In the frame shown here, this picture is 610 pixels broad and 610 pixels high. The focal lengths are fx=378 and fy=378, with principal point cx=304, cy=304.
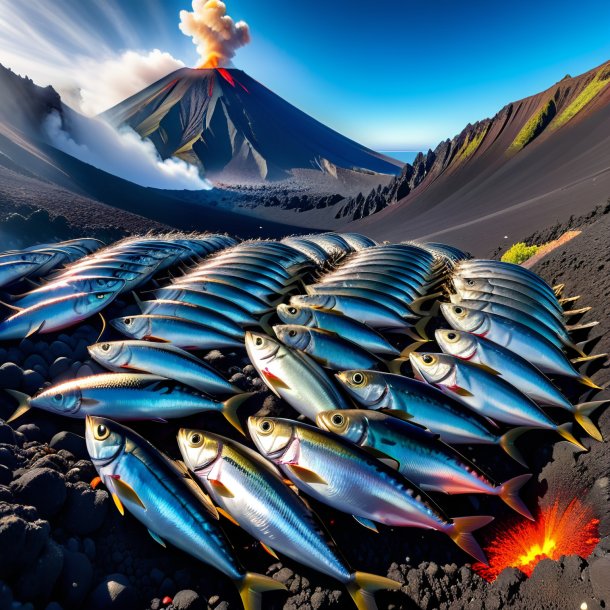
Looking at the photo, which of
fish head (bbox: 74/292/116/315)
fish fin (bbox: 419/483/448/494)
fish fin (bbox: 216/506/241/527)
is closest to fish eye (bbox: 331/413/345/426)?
fish fin (bbox: 419/483/448/494)

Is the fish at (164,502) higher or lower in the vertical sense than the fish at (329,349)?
lower

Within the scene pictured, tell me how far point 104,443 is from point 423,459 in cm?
252

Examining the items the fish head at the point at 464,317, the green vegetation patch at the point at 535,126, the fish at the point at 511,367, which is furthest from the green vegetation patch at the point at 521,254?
the green vegetation patch at the point at 535,126

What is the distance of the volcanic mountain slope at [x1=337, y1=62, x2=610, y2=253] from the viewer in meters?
22.4

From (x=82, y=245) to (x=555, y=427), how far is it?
9.13 m

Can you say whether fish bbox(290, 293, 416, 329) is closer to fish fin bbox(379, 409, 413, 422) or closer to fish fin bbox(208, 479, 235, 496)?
fish fin bbox(379, 409, 413, 422)

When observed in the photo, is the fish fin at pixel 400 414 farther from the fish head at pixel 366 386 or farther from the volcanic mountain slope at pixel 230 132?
the volcanic mountain slope at pixel 230 132

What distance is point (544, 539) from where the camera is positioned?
3.15 meters

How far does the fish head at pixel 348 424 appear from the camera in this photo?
313 cm

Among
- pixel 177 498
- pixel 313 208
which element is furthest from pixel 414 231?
pixel 177 498

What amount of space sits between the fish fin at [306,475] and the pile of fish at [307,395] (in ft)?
0.05

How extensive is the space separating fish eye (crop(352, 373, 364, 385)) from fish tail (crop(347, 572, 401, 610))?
1528 mm

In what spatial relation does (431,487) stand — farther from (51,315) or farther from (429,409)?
(51,315)

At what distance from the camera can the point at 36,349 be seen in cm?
467
